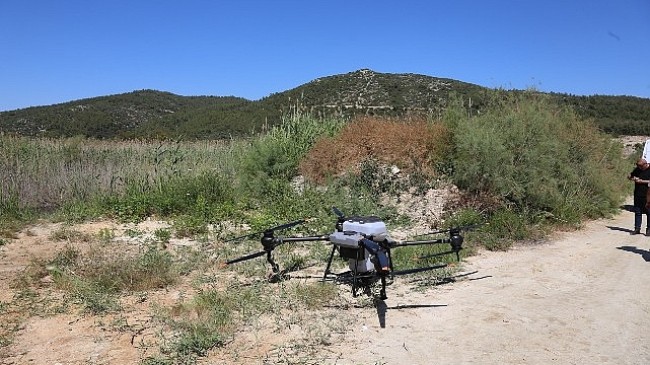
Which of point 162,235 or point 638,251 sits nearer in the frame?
point 638,251

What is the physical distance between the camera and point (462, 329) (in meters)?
4.30

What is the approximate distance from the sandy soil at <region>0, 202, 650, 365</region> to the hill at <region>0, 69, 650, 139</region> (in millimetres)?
21134

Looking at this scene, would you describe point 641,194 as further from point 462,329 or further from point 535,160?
point 462,329

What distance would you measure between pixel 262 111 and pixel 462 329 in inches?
1419

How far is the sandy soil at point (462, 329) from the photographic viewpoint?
3783mm

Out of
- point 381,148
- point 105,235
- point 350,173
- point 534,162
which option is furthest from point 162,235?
point 534,162

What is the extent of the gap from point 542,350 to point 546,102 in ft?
26.5

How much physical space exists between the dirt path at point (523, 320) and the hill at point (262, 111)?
67.4ft

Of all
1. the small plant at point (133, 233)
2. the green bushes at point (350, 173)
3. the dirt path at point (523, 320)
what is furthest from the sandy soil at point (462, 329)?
the green bushes at point (350, 173)

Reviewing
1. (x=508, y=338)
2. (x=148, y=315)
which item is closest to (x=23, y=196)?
(x=148, y=315)

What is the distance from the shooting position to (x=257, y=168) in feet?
35.4

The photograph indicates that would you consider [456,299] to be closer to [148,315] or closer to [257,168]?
[148,315]

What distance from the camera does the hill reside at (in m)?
32.8

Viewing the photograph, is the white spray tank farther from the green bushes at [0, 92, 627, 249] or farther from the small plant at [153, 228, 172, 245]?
the small plant at [153, 228, 172, 245]
